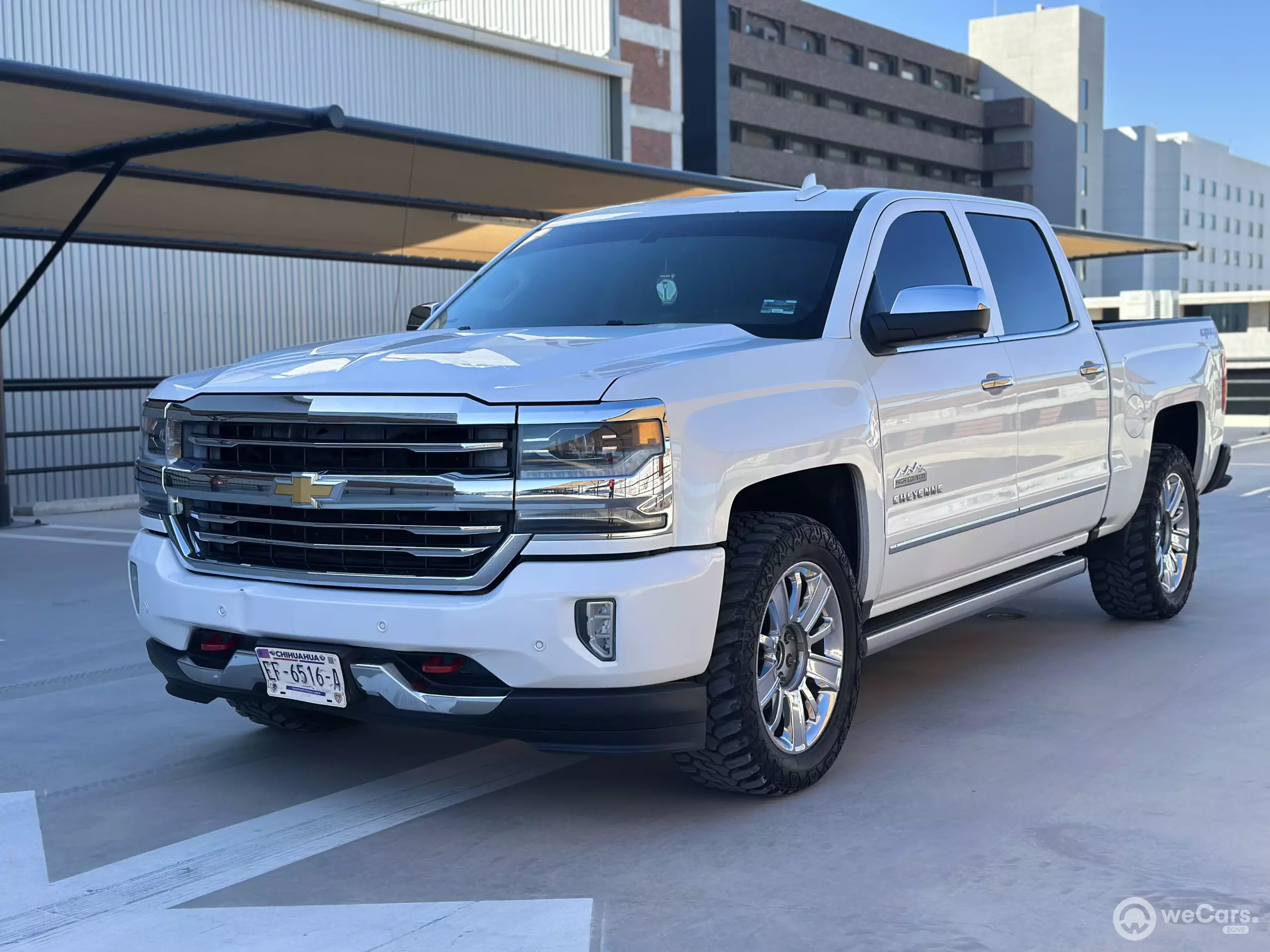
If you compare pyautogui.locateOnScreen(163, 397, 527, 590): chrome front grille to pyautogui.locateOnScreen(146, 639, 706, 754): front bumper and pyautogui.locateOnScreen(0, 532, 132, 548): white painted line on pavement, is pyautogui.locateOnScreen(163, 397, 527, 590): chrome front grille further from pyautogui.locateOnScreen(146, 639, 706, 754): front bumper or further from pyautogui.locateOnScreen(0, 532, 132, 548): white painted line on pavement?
pyautogui.locateOnScreen(0, 532, 132, 548): white painted line on pavement

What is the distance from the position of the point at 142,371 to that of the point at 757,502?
57.7ft

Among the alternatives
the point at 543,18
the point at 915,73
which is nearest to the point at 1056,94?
the point at 915,73

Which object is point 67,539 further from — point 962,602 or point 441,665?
point 441,665

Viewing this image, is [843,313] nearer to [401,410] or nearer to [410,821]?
[401,410]

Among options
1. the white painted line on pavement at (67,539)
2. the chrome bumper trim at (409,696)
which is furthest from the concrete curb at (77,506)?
the chrome bumper trim at (409,696)

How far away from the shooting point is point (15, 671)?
22.8 feet

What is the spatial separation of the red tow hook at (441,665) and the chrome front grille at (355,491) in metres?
0.21

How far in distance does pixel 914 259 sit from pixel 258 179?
8.92 meters

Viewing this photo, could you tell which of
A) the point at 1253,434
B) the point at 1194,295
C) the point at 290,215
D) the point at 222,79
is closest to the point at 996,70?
the point at 1194,295

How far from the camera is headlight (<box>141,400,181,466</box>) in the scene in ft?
15.5

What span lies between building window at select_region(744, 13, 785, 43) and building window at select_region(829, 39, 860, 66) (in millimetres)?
4924

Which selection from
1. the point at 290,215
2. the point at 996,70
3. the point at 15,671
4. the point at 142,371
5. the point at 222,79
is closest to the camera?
the point at 15,671

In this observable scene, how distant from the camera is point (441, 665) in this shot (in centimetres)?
414

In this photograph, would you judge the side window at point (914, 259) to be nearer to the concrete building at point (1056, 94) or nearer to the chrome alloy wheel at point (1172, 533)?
the chrome alloy wheel at point (1172, 533)
